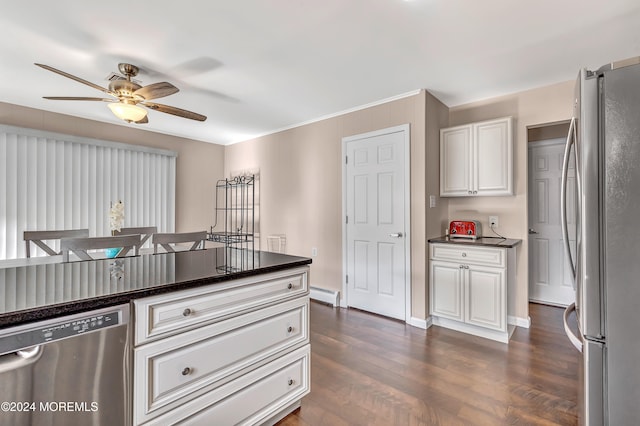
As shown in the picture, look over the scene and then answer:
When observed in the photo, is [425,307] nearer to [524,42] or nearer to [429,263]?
[429,263]

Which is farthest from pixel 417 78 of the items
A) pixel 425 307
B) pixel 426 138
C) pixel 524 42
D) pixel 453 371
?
pixel 453 371

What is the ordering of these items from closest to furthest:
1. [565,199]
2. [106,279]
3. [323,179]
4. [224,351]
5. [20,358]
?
1. [20,358]
2. [106,279]
3. [224,351]
4. [565,199]
5. [323,179]

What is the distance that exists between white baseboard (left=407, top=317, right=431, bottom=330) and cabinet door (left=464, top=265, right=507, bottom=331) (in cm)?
38

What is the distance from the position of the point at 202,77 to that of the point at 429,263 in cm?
291

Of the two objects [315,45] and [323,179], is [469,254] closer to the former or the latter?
[323,179]

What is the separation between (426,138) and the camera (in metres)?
3.09

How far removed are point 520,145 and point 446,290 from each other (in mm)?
1672

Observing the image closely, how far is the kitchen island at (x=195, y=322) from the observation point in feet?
3.59

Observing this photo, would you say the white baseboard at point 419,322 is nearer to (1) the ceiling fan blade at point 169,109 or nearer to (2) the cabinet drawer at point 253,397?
(2) the cabinet drawer at point 253,397

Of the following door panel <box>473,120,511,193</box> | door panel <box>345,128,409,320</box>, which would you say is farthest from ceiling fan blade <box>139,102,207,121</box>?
door panel <box>473,120,511,193</box>

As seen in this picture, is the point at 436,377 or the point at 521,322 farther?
the point at 521,322

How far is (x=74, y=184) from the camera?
12.5 feet

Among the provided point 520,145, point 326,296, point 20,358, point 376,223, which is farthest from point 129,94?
point 520,145

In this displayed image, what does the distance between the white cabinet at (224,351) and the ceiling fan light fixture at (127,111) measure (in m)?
1.91
